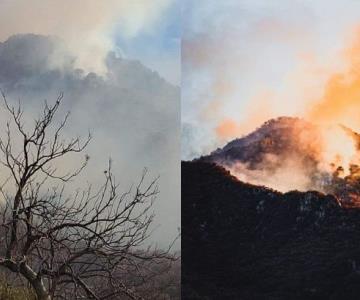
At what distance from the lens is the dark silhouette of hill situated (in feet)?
21.4

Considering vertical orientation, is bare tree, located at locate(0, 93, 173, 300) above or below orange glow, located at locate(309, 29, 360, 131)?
below

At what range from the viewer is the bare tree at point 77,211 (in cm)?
631

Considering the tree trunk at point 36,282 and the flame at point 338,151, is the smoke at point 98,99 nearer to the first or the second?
the tree trunk at point 36,282

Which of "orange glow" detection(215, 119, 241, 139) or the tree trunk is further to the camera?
"orange glow" detection(215, 119, 241, 139)

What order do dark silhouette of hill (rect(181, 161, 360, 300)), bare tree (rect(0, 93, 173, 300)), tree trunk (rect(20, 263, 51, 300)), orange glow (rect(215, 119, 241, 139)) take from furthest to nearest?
orange glow (rect(215, 119, 241, 139)) < dark silhouette of hill (rect(181, 161, 360, 300)) < bare tree (rect(0, 93, 173, 300)) < tree trunk (rect(20, 263, 51, 300))

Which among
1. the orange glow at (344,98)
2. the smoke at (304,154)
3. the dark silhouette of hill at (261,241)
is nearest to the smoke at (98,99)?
the dark silhouette of hill at (261,241)

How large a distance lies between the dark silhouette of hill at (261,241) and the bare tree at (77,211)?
0.29 m

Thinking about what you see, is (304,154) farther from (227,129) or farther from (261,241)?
(261,241)

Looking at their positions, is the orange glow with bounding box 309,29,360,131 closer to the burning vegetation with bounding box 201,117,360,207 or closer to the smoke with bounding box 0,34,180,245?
the burning vegetation with bounding box 201,117,360,207

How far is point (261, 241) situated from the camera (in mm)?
6613

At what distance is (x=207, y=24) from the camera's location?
21.9 feet

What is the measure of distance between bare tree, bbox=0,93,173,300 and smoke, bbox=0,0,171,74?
1.19 feet

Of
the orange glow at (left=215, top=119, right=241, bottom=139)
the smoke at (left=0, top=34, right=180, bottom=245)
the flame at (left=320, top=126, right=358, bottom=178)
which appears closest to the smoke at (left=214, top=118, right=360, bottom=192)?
the flame at (left=320, top=126, right=358, bottom=178)

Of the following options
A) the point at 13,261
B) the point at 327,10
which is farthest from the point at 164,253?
the point at 327,10
